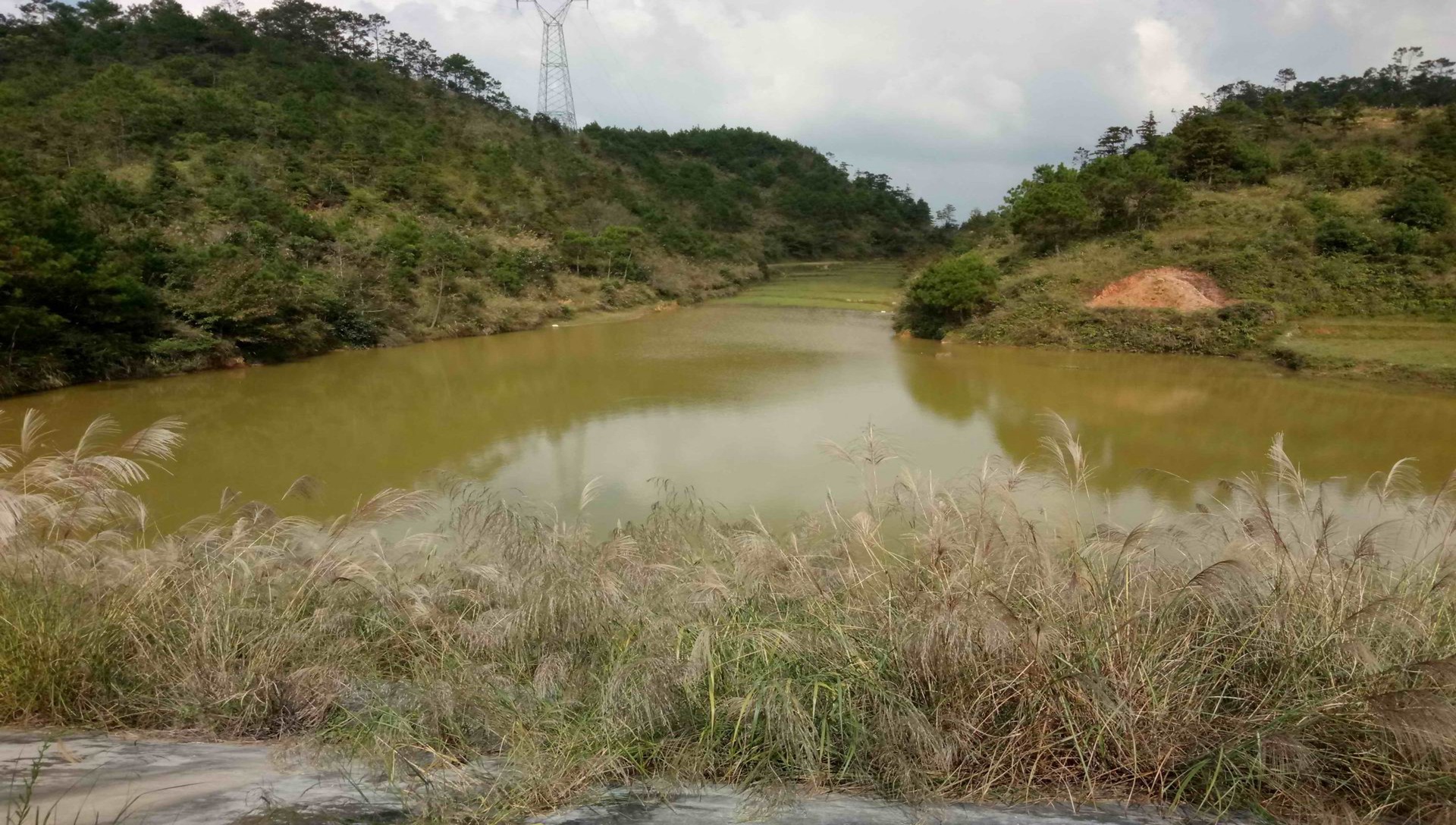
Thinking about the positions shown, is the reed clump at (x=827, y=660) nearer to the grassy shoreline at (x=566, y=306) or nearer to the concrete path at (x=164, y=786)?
the concrete path at (x=164, y=786)

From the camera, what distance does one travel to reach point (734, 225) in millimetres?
45969

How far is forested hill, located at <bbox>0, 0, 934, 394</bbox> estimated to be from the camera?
40.4ft

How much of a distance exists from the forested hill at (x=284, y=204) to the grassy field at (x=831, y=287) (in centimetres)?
219

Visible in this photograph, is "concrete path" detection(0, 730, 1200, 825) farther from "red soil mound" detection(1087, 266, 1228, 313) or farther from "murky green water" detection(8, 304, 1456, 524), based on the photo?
"red soil mound" detection(1087, 266, 1228, 313)

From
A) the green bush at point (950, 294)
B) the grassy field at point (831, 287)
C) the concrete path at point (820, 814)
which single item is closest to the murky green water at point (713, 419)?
the green bush at point (950, 294)

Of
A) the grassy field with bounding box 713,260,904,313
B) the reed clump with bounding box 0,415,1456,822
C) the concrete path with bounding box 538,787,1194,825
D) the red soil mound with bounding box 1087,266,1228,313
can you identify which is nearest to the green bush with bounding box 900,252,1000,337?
the red soil mound with bounding box 1087,266,1228,313

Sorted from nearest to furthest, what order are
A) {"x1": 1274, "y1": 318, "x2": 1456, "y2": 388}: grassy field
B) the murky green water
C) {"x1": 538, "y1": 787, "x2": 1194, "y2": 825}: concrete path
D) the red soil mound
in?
1. {"x1": 538, "y1": 787, "x2": 1194, "y2": 825}: concrete path
2. the murky green water
3. {"x1": 1274, "y1": 318, "x2": 1456, "y2": 388}: grassy field
4. the red soil mound

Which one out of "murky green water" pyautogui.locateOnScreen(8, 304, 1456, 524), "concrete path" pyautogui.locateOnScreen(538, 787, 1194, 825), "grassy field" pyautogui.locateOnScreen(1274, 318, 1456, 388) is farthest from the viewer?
"grassy field" pyautogui.locateOnScreen(1274, 318, 1456, 388)

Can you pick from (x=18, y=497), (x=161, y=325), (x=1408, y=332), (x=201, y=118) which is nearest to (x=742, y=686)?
(x=18, y=497)

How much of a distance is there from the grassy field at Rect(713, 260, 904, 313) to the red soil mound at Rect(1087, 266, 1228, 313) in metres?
8.40

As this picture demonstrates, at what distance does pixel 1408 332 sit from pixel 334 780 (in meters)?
20.8

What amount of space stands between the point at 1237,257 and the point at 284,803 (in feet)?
74.3

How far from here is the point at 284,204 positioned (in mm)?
20219

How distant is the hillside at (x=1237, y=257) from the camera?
658 inches
